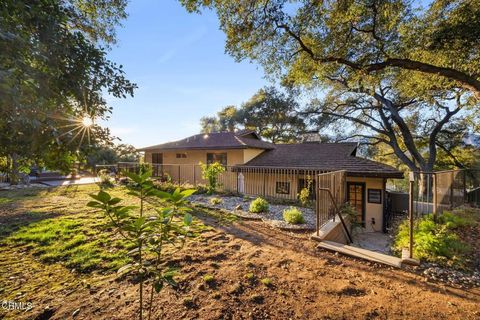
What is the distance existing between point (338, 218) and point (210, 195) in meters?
6.44

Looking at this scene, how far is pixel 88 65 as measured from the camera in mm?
2646

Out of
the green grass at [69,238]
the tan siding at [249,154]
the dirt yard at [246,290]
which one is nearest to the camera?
the dirt yard at [246,290]

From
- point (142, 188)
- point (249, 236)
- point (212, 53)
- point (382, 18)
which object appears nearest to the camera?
point (142, 188)

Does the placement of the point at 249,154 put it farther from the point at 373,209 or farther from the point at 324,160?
the point at 373,209

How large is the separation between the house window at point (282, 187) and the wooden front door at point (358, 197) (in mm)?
3261

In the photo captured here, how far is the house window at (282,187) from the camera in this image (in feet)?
41.6

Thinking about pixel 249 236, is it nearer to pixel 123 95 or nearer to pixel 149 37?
pixel 123 95

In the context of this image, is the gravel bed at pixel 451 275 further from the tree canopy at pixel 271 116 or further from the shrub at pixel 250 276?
the tree canopy at pixel 271 116

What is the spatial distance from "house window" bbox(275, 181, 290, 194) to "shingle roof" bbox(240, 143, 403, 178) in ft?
3.50

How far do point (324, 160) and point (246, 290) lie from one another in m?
11.2

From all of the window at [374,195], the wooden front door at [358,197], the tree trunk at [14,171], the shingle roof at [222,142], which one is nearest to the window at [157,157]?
the shingle roof at [222,142]

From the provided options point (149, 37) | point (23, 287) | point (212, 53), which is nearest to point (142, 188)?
point (23, 287)

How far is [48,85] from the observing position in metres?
2.21

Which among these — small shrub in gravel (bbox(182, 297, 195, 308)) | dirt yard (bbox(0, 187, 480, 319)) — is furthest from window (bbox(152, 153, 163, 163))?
small shrub in gravel (bbox(182, 297, 195, 308))
